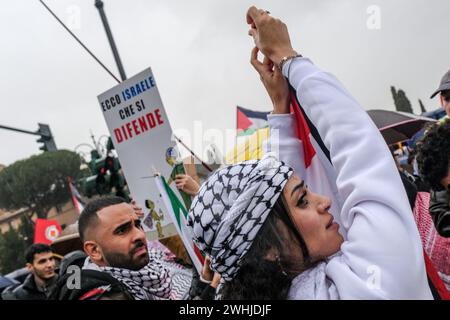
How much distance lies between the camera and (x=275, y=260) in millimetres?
1166

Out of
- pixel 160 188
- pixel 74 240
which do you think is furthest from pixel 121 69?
pixel 160 188

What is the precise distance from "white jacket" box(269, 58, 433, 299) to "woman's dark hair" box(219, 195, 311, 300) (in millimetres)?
33

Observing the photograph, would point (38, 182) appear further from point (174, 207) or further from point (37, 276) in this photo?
point (174, 207)

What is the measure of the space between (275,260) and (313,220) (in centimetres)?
14

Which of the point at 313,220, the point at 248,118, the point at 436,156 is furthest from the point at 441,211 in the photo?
the point at 248,118

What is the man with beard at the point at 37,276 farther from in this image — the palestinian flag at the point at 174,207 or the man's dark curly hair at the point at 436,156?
the man's dark curly hair at the point at 436,156

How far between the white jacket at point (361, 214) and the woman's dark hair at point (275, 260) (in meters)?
0.03

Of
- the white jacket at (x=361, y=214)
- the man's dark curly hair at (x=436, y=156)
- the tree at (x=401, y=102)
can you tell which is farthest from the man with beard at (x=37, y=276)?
the tree at (x=401, y=102)

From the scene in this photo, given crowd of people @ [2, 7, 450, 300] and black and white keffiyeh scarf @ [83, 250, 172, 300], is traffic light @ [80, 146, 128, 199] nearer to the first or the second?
black and white keffiyeh scarf @ [83, 250, 172, 300]

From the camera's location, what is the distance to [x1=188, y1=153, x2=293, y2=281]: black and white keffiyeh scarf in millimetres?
1136

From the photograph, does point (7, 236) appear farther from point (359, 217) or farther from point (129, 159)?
point (359, 217)

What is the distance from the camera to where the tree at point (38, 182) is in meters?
45.2
